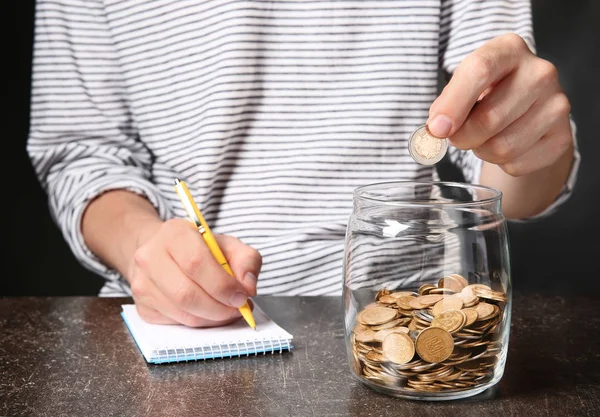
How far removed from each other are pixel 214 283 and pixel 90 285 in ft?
4.07

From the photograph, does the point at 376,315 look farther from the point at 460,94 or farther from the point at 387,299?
the point at 460,94

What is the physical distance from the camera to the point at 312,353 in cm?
81

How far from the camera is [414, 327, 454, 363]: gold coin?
2.07ft

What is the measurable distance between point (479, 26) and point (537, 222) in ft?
3.54

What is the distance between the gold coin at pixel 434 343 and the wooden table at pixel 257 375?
55mm

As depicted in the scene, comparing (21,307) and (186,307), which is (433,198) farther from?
(21,307)

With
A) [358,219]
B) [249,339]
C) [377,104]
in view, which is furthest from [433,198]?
[377,104]

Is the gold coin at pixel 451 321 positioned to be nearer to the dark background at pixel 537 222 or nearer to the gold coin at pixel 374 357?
the gold coin at pixel 374 357

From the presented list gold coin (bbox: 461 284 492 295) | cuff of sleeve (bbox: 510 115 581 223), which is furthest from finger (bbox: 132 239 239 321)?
cuff of sleeve (bbox: 510 115 581 223)

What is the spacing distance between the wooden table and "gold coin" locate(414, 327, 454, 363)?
6cm

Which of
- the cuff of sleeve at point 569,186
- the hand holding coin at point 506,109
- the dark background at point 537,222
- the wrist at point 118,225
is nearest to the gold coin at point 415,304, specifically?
the hand holding coin at point 506,109

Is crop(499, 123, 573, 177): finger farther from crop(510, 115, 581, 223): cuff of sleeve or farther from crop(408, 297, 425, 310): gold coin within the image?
crop(510, 115, 581, 223): cuff of sleeve

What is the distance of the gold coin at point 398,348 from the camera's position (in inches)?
25.2

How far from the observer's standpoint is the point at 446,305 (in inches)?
25.4
